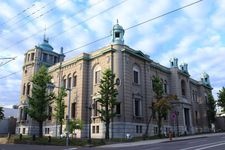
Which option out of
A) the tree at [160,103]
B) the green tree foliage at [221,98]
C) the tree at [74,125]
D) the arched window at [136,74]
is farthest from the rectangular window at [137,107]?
the green tree foliage at [221,98]

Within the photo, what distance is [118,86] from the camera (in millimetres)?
40625

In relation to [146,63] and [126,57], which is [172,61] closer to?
[146,63]

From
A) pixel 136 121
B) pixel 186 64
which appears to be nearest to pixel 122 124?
pixel 136 121

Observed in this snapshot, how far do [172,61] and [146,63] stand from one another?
13.3 meters

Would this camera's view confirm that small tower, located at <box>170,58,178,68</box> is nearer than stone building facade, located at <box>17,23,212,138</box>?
No

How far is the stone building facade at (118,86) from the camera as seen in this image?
40750 mm

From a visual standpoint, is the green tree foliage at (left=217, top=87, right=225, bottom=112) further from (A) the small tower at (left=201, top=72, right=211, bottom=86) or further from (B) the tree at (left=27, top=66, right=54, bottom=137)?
(B) the tree at (left=27, top=66, right=54, bottom=137)

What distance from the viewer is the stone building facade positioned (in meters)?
40.8

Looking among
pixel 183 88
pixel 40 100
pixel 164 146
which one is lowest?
pixel 164 146

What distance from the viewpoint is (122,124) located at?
128 ft

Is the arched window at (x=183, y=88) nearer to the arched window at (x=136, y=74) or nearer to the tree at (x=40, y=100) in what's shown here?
the arched window at (x=136, y=74)

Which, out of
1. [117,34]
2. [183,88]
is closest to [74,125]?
[117,34]

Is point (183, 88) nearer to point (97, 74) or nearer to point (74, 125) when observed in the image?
point (97, 74)

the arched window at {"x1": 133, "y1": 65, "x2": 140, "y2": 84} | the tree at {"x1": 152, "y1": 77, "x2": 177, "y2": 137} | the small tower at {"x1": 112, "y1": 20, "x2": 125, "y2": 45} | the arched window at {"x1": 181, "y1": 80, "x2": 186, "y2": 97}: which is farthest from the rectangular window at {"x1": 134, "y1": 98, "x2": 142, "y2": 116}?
the arched window at {"x1": 181, "y1": 80, "x2": 186, "y2": 97}
